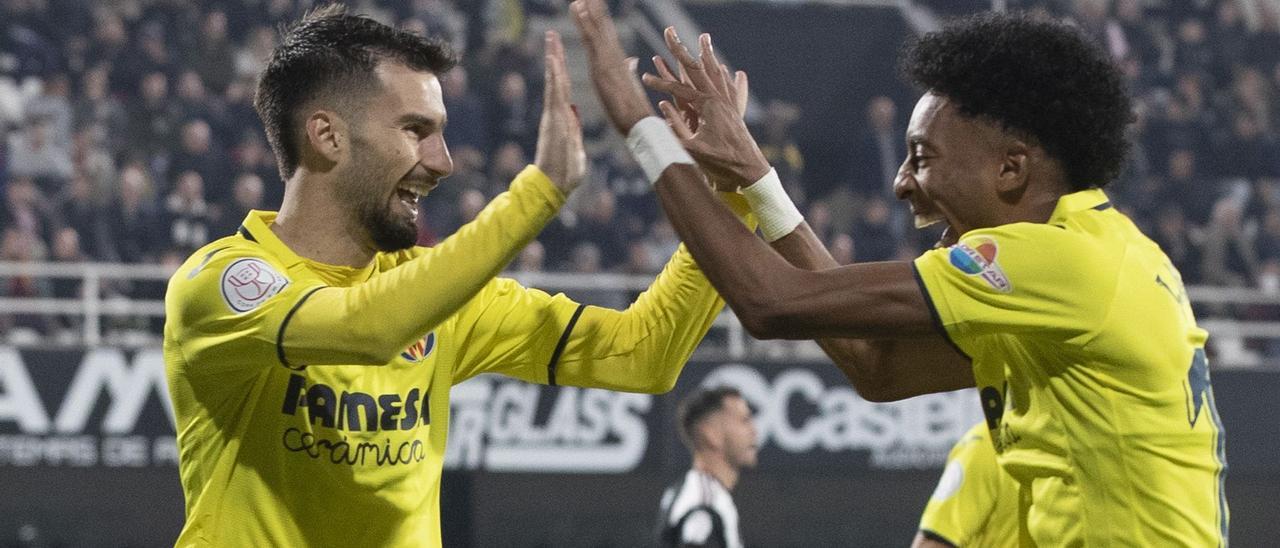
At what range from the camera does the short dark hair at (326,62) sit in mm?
3439

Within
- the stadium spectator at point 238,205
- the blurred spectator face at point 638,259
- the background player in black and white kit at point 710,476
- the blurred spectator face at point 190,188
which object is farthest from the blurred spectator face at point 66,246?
the background player in black and white kit at point 710,476

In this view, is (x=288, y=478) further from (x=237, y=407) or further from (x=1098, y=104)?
(x=1098, y=104)

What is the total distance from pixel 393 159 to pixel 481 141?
9645 mm

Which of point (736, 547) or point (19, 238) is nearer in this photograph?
point (736, 547)

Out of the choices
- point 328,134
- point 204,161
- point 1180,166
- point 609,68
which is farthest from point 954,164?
point 1180,166

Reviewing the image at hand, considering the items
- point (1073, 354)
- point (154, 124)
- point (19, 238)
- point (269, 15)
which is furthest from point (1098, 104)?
point (269, 15)

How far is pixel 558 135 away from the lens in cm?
305

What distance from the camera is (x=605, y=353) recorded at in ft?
11.9

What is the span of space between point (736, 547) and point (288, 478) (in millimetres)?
4460

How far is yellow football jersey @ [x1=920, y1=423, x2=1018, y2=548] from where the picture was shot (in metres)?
4.96

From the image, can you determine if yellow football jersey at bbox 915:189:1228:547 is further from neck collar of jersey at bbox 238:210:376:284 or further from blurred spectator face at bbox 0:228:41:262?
blurred spectator face at bbox 0:228:41:262

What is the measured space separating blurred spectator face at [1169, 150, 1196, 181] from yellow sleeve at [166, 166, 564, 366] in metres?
12.2

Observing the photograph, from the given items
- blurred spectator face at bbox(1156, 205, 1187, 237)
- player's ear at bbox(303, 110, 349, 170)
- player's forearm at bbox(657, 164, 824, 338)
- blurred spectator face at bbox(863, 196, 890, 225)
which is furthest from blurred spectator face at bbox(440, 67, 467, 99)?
player's forearm at bbox(657, 164, 824, 338)

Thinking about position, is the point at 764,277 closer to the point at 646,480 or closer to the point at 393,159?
the point at 393,159
